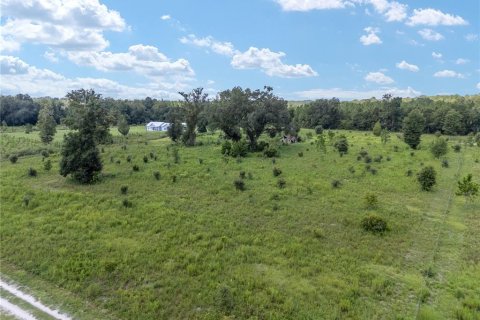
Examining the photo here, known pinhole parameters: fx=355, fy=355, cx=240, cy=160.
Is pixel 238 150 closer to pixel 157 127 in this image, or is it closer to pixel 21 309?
pixel 21 309

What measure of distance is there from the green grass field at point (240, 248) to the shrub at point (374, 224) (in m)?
0.62

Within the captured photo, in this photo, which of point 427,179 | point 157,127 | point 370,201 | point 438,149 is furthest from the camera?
point 157,127

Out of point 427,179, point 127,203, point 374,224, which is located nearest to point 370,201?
point 374,224

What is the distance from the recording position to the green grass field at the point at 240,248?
1452 cm

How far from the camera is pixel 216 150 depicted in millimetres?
53219

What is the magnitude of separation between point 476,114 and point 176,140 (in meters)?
74.4

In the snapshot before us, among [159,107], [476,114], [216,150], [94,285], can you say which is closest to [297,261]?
[94,285]

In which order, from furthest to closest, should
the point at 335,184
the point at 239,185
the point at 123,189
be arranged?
the point at 335,184 < the point at 239,185 < the point at 123,189

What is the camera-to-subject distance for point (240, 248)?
19.3 metres

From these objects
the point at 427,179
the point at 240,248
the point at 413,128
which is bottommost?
the point at 240,248

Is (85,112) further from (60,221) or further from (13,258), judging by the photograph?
(13,258)

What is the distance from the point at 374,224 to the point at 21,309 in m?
18.8

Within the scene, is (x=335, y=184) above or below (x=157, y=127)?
below

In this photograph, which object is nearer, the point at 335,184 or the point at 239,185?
the point at 239,185
